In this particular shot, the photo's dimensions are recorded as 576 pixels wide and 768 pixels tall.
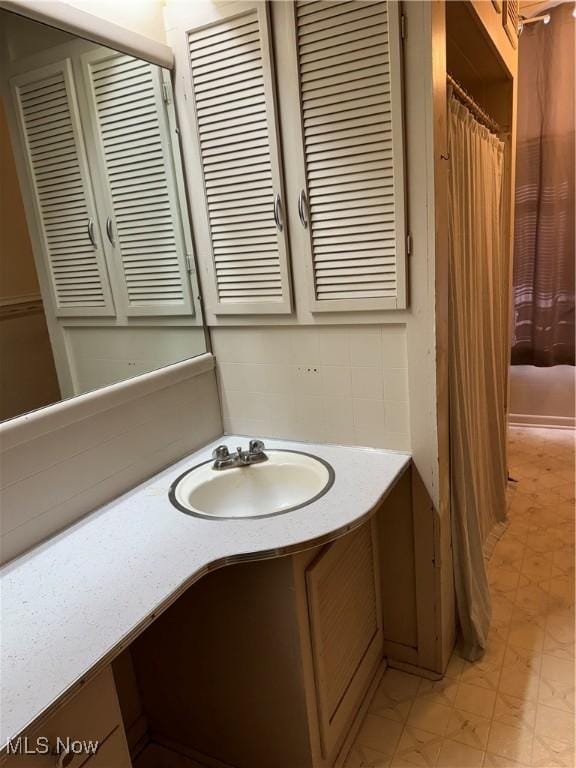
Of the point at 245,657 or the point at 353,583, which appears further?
the point at 353,583

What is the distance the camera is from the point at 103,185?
1527mm

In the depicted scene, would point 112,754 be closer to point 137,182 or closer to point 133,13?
point 137,182

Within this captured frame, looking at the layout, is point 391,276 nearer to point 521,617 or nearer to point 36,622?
point 36,622

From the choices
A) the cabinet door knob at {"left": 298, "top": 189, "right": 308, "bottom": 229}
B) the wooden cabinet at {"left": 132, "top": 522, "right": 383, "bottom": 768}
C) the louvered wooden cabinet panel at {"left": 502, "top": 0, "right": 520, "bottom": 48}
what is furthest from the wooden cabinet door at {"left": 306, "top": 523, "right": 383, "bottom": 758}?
the louvered wooden cabinet panel at {"left": 502, "top": 0, "right": 520, "bottom": 48}

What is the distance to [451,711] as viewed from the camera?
1.60 meters

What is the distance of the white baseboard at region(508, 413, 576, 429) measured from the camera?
3.57 metres

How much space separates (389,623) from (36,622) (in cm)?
118

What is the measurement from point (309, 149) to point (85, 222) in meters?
0.65

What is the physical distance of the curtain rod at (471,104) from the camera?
4.94ft

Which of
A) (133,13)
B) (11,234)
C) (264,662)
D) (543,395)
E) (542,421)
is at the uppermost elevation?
(133,13)

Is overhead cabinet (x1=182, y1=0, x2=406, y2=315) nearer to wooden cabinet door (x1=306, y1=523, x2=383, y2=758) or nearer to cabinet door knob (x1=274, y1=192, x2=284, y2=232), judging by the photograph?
cabinet door knob (x1=274, y1=192, x2=284, y2=232)

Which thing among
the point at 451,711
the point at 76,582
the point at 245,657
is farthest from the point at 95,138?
the point at 451,711

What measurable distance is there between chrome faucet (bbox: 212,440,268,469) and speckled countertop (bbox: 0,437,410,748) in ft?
0.46

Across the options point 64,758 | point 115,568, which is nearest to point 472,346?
point 115,568
